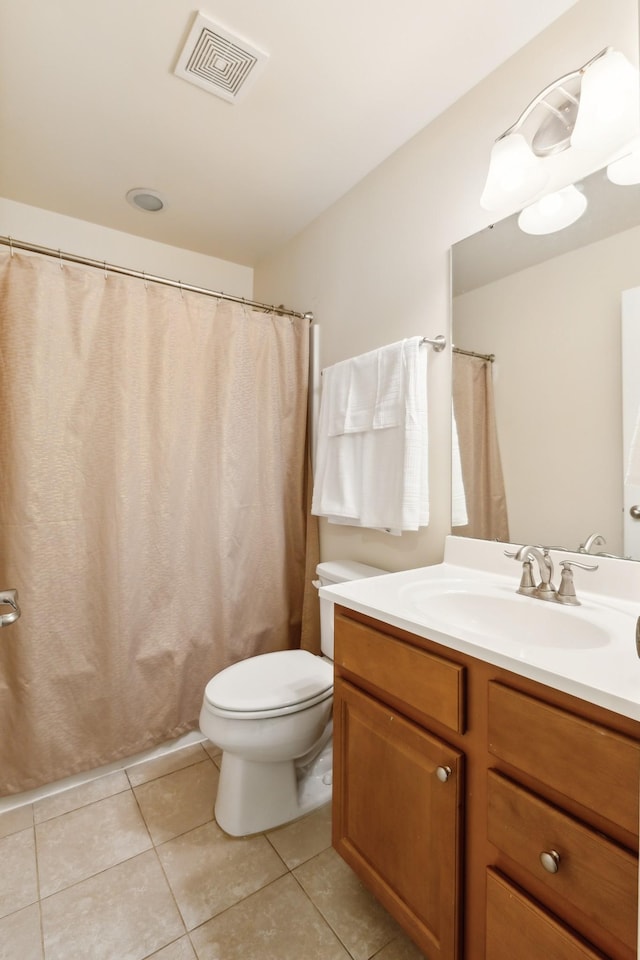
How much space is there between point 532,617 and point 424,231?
1.28m

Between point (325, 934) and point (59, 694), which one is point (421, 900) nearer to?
point (325, 934)

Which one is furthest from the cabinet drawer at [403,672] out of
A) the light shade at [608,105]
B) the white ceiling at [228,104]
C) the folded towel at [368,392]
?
the white ceiling at [228,104]

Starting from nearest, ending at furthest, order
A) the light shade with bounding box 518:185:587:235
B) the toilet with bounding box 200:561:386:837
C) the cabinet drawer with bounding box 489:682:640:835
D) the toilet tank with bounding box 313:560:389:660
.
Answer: the cabinet drawer with bounding box 489:682:640:835 → the light shade with bounding box 518:185:587:235 → the toilet with bounding box 200:561:386:837 → the toilet tank with bounding box 313:560:389:660

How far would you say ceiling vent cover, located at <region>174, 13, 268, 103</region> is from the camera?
120 cm

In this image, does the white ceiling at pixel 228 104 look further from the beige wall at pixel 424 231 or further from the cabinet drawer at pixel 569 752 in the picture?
the cabinet drawer at pixel 569 752

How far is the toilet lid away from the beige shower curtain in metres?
0.67

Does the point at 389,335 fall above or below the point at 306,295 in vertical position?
below

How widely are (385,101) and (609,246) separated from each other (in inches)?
34.8

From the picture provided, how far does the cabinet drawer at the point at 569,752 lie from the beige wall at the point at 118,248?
2368mm

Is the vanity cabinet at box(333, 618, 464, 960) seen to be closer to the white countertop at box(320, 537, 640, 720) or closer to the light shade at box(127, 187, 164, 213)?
the white countertop at box(320, 537, 640, 720)

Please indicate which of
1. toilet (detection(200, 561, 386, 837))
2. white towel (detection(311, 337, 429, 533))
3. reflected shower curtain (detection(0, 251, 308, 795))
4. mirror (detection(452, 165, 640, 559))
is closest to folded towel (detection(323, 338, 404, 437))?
white towel (detection(311, 337, 429, 533))

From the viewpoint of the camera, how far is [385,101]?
1415 millimetres

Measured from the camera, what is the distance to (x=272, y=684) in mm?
1412

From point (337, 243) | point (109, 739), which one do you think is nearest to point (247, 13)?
point (337, 243)
